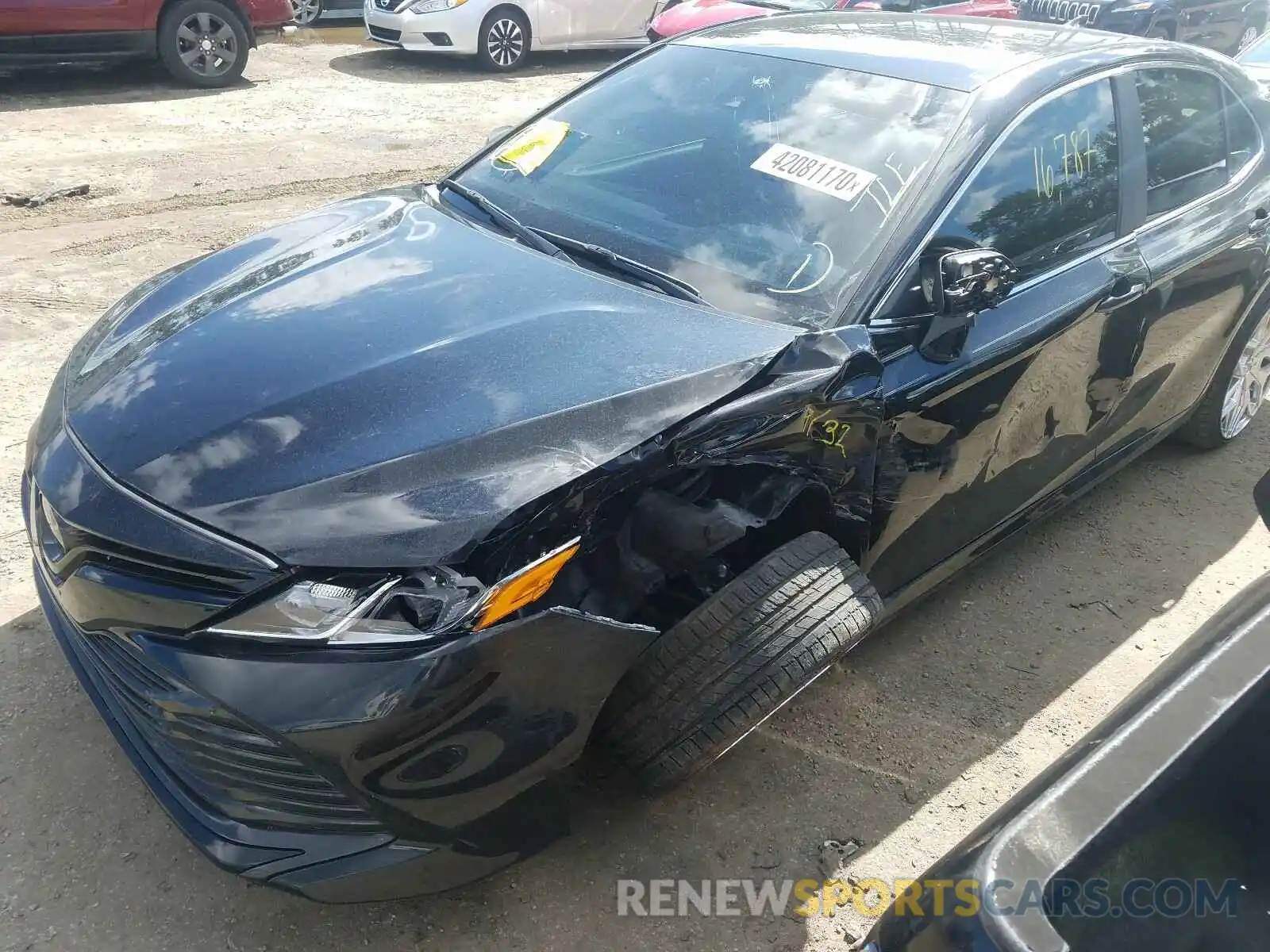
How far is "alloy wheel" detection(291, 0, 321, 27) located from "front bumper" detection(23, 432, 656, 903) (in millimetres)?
11811

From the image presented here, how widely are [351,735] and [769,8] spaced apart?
918 centimetres

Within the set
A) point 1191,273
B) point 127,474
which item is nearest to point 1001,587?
point 1191,273

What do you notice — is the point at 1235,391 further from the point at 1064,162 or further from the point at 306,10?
the point at 306,10

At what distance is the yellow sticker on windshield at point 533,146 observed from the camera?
10.5 feet

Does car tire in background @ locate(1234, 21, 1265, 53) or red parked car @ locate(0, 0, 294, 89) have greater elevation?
car tire in background @ locate(1234, 21, 1265, 53)

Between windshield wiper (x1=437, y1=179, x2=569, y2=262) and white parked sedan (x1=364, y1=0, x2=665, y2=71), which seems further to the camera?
white parked sedan (x1=364, y1=0, x2=665, y2=71)

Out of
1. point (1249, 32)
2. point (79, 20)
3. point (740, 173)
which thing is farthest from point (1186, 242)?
point (1249, 32)

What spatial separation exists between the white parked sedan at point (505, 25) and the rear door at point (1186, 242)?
7.92m

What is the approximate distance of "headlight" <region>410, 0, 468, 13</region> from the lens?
9.86m

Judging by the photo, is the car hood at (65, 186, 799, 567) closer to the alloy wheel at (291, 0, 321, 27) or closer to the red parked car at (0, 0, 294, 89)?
the red parked car at (0, 0, 294, 89)

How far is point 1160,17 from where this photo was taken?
10.2 m

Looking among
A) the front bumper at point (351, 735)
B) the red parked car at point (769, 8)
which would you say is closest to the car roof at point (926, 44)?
the front bumper at point (351, 735)

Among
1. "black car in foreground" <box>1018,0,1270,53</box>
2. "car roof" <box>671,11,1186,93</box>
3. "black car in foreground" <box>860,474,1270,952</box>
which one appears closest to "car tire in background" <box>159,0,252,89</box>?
"car roof" <box>671,11,1186,93</box>

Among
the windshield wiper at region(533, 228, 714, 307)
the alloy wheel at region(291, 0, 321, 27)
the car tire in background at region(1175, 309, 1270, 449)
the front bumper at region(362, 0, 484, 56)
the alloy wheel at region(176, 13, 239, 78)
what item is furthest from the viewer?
the alloy wheel at region(291, 0, 321, 27)
